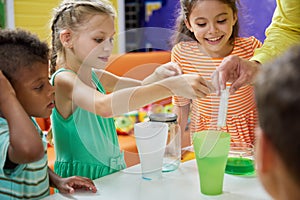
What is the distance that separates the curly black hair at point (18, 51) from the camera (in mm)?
973

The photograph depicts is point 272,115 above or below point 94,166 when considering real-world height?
above

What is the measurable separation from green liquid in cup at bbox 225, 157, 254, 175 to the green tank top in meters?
0.28

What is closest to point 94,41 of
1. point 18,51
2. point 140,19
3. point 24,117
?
point 18,51

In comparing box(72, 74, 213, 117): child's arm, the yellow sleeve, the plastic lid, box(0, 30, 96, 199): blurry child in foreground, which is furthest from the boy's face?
the yellow sleeve

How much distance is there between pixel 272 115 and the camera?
43cm

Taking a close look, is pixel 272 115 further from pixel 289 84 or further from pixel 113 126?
pixel 113 126

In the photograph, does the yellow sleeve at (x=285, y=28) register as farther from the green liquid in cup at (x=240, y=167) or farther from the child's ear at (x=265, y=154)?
the child's ear at (x=265, y=154)

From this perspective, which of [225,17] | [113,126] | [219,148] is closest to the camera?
[219,148]

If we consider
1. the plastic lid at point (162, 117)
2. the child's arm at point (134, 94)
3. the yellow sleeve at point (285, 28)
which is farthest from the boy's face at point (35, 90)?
the yellow sleeve at point (285, 28)

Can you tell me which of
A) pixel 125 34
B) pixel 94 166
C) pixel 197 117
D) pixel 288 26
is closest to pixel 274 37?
pixel 288 26

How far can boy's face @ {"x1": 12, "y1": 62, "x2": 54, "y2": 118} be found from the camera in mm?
980

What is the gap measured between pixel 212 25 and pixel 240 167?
1.21ft

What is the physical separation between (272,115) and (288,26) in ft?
2.94

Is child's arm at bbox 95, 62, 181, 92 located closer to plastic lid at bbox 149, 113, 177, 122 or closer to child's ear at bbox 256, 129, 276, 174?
plastic lid at bbox 149, 113, 177, 122
